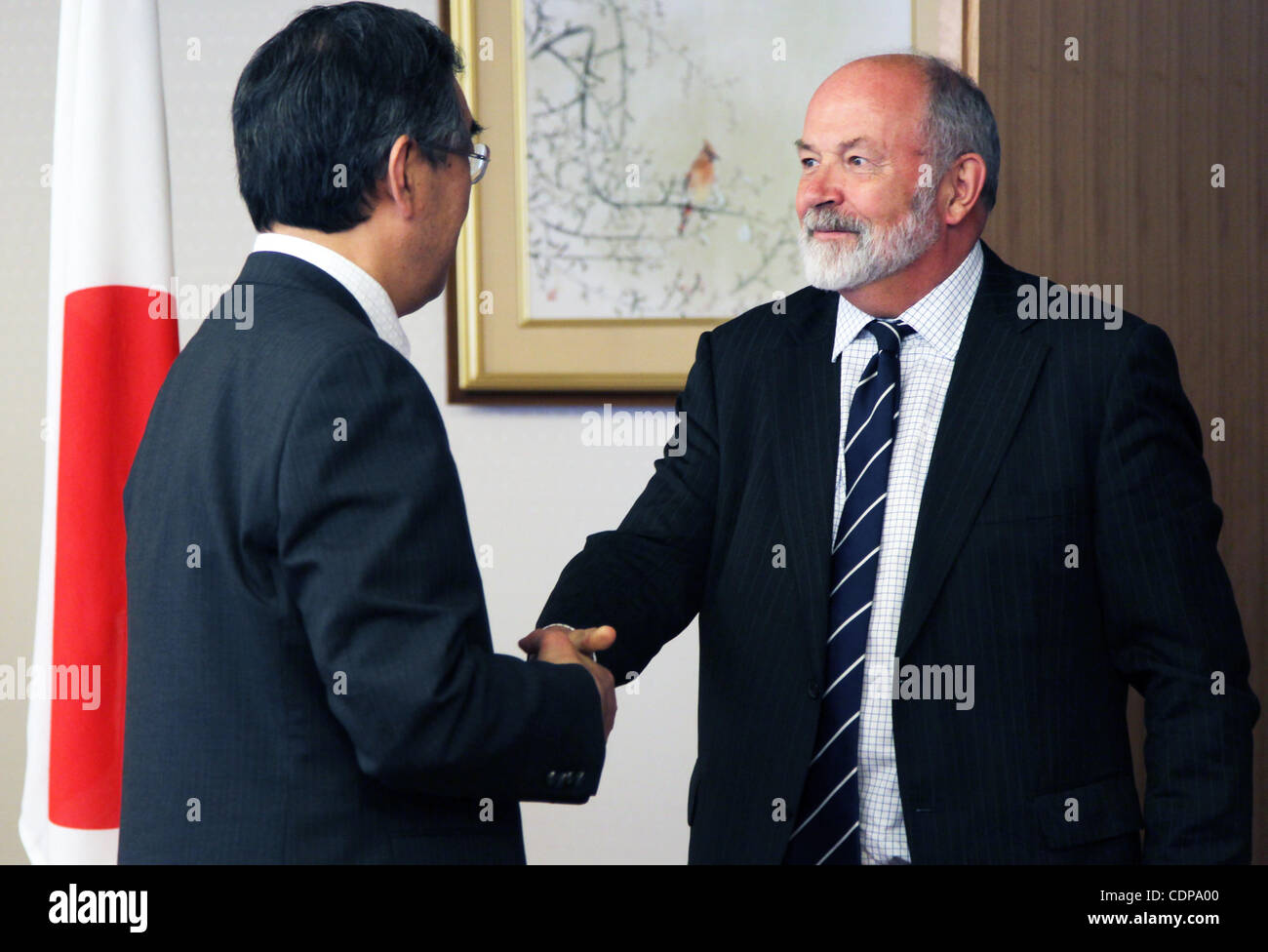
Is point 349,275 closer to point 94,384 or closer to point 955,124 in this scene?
point 955,124

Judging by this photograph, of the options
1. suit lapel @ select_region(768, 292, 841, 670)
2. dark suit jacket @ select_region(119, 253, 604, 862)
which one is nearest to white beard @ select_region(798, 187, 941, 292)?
suit lapel @ select_region(768, 292, 841, 670)

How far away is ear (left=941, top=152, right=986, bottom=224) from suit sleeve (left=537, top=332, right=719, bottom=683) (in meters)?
0.42

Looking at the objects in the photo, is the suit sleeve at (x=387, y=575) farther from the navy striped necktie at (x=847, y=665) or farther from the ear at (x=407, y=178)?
the navy striped necktie at (x=847, y=665)

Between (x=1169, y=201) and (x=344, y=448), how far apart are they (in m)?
1.87

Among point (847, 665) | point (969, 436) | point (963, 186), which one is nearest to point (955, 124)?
point (963, 186)

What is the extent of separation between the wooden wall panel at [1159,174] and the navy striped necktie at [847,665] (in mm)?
915

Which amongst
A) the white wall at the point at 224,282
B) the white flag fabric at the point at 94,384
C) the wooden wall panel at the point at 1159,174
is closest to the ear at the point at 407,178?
the white flag fabric at the point at 94,384

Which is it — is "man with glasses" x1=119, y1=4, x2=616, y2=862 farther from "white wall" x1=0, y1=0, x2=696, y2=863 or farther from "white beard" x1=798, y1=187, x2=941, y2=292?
"white wall" x1=0, y1=0, x2=696, y2=863

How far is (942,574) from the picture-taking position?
5.19 ft

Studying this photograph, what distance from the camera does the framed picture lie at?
9.20 ft
